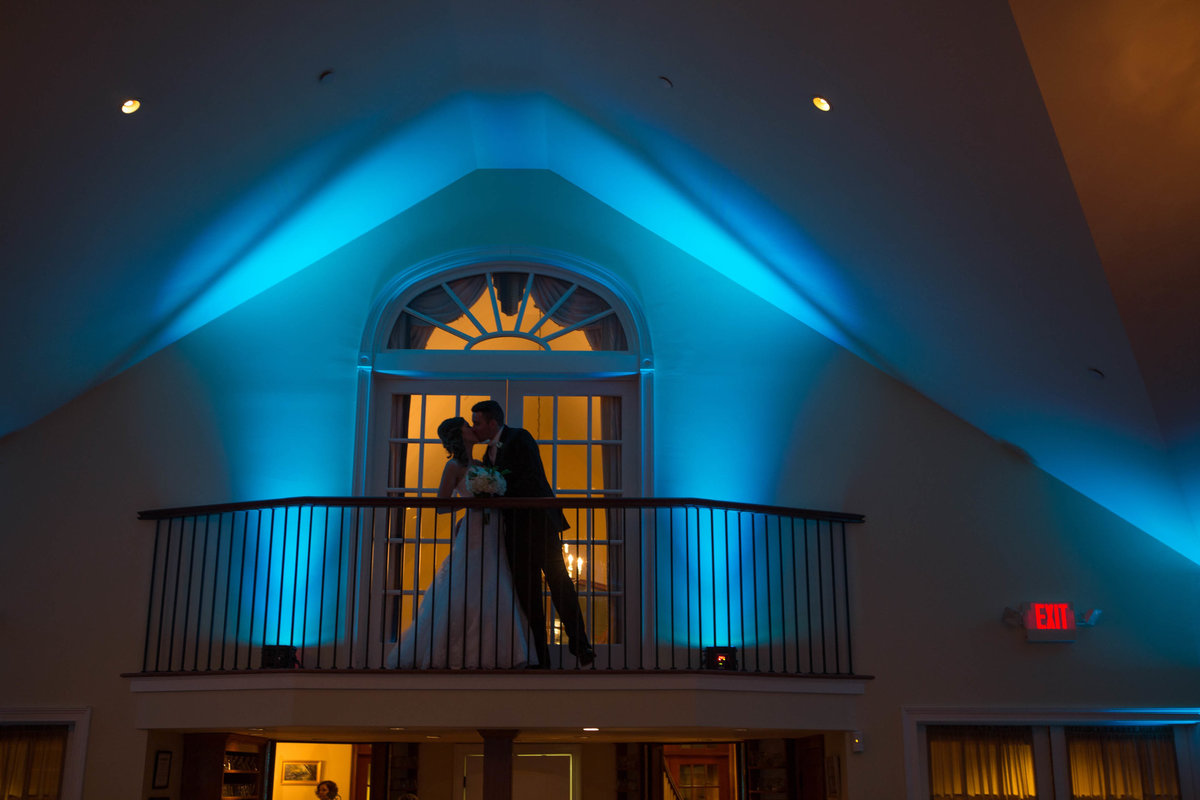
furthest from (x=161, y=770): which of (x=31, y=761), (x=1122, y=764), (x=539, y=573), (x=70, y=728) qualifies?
(x=1122, y=764)

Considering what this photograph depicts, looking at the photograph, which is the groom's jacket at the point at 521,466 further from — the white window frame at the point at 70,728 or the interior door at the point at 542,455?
the white window frame at the point at 70,728

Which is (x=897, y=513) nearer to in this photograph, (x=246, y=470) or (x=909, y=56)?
(x=909, y=56)

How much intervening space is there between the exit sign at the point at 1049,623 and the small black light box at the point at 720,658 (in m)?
1.96

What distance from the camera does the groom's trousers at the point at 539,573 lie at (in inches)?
268

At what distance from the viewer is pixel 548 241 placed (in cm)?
868

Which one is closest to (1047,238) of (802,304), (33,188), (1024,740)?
(802,304)

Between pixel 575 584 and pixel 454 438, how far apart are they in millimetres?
1521

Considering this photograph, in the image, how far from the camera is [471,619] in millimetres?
6637

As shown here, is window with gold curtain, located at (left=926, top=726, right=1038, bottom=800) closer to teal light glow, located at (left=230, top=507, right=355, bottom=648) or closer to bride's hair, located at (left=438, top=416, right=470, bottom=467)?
bride's hair, located at (left=438, top=416, right=470, bottom=467)

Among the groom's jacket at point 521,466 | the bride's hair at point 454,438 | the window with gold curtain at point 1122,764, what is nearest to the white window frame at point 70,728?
the bride's hair at point 454,438

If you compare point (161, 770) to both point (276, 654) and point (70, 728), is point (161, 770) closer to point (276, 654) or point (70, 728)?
point (70, 728)

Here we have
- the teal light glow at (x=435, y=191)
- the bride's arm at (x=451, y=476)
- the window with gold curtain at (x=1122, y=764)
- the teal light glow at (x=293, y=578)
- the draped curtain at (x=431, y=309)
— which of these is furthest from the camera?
the draped curtain at (x=431, y=309)

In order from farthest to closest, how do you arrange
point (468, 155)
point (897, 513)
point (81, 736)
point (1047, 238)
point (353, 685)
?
point (468, 155)
point (897, 513)
point (81, 736)
point (353, 685)
point (1047, 238)

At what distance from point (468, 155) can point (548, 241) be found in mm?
869
